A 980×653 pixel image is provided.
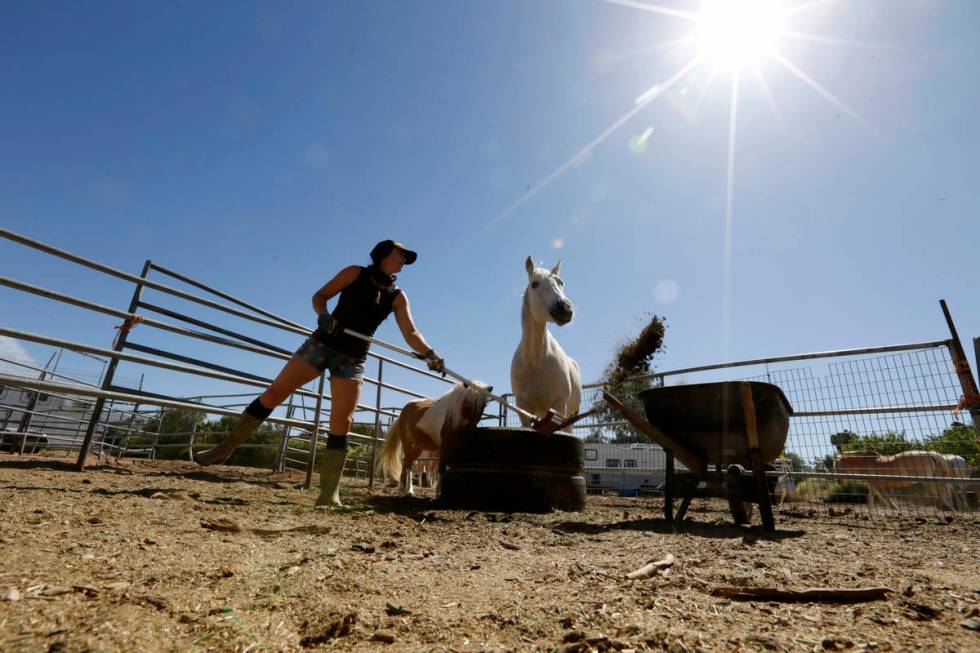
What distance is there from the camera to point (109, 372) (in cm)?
359

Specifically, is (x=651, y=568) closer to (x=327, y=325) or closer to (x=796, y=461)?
(x=327, y=325)

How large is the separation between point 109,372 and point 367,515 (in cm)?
255

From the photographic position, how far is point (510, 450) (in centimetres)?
326

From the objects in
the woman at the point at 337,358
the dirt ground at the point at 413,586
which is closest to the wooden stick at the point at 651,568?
the dirt ground at the point at 413,586

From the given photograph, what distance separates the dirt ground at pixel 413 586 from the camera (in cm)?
95

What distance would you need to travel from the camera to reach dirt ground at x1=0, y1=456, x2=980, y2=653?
95 centimetres

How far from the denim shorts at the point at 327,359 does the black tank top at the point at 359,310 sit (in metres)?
0.05

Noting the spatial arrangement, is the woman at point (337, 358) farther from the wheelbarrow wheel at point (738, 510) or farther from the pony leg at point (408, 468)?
the wheelbarrow wheel at point (738, 510)

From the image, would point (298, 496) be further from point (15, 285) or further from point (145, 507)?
point (15, 285)

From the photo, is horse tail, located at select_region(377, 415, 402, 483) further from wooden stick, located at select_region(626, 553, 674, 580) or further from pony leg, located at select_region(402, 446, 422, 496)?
wooden stick, located at select_region(626, 553, 674, 580)

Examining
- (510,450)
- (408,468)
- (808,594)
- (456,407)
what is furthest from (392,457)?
(808,594)

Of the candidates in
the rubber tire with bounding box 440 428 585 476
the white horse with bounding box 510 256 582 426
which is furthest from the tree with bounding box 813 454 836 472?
the rubber tire with bounding box 440 428 585 476

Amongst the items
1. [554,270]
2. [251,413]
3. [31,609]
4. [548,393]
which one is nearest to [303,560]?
[31,609]

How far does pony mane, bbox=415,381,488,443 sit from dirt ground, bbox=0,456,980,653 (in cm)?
171
